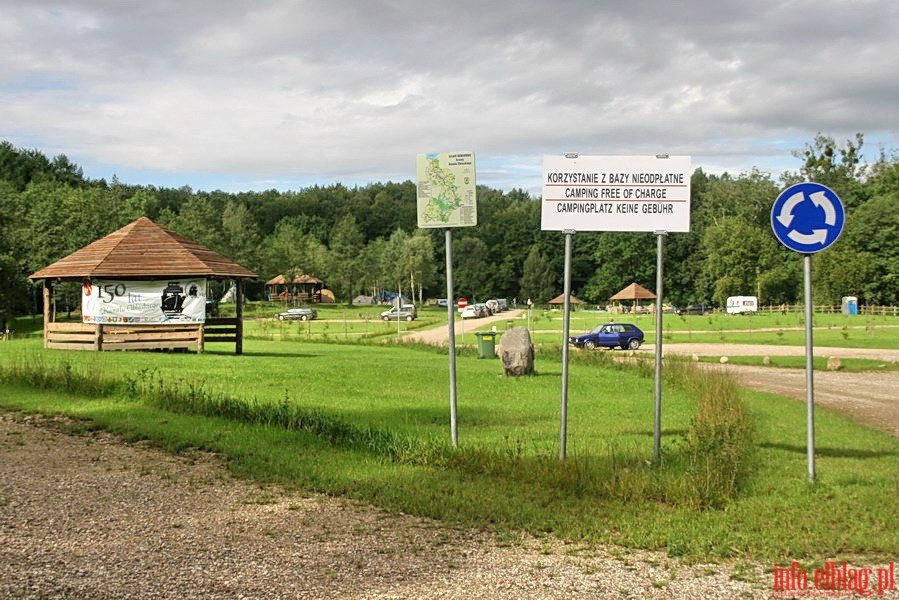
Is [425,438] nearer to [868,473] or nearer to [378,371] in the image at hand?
[868,473]

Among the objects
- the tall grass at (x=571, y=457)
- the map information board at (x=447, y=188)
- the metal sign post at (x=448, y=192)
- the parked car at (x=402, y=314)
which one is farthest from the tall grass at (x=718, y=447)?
the parked car at (x=402, y=314)

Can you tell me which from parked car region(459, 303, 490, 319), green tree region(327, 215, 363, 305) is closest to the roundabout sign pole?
parked car region(459, 303, 490, 319)

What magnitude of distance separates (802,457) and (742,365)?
1935 cm

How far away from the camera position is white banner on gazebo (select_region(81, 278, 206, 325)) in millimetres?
27312

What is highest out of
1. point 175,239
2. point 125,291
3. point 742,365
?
point 175,239

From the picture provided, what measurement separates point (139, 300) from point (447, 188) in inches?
796

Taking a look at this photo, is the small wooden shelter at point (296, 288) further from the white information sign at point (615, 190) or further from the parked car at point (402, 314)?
the white information sign at point (615, 190)

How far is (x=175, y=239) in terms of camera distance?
2938 centimetres

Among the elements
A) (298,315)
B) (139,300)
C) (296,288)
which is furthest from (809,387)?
(296,288)

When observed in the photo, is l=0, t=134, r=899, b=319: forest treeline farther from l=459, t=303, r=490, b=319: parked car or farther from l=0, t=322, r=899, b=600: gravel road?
l=0, t=322, r=899, b=600: gravel road

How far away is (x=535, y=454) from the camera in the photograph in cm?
977

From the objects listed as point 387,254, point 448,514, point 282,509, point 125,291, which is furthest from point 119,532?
point 387,254

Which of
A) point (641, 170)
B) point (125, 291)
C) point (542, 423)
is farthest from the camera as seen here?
point (125, 291)

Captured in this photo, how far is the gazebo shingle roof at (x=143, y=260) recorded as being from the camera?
27.3 m
